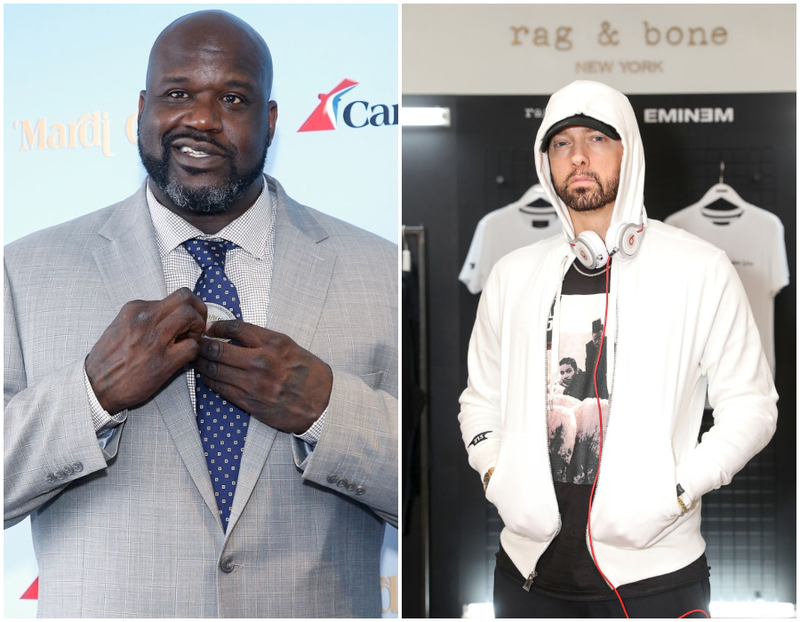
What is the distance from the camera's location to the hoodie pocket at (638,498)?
203 cm

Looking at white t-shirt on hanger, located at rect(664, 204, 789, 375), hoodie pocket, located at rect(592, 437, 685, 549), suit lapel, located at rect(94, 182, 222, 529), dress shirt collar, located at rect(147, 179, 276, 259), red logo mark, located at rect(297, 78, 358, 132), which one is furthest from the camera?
white t-shirt on hanger, located at rect(664, 204, 789, 375)

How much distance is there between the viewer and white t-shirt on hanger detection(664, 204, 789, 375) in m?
3.62

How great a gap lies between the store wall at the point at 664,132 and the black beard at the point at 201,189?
1.69 metres

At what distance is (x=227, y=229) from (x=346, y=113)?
0.47 metres

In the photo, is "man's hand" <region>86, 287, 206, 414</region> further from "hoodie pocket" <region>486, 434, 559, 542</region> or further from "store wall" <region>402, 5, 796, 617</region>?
"store wall" <region>402, 5, 796, 617</region>

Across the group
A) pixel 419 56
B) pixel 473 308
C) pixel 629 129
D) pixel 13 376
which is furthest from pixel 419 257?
pixel 13 376

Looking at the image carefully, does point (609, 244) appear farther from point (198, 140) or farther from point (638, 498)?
point (198, 140)

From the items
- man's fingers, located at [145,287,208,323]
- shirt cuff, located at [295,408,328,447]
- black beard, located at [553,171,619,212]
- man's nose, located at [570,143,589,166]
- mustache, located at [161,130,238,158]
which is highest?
mustache, located at [161,130,238,158]

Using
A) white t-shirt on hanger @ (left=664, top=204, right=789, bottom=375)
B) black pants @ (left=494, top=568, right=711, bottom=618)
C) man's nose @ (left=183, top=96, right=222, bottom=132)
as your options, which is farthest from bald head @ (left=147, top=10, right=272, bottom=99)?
white t-shirt on hanger @ (left=664, top=204, right=789, bottom=375)

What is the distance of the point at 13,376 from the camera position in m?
2.22

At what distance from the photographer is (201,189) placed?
2.22m

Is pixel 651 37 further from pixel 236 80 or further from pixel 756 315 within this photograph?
pixel 236 80

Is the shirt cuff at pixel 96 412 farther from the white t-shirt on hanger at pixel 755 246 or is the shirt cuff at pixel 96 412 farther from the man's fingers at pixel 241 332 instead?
the white t-shirt on hanger at pixel 755 246

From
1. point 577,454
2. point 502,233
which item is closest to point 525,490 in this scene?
point 577,454
